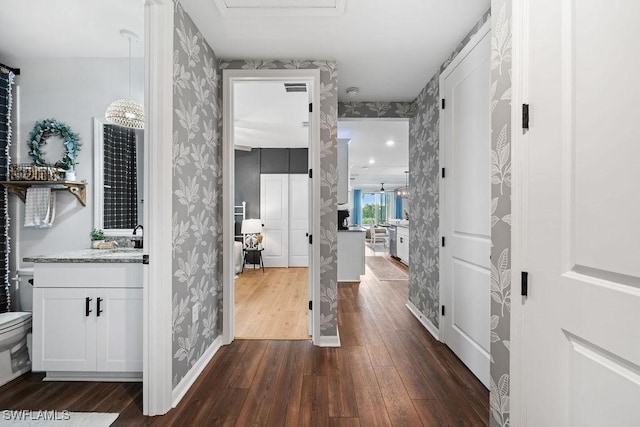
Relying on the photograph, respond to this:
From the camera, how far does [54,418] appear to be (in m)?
1.57

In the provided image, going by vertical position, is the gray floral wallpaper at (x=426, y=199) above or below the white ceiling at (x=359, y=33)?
below

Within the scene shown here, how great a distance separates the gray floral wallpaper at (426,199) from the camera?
266 centimetres

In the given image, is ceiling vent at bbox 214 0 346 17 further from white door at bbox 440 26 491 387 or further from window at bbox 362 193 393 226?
window at bbox 362 193 393 226

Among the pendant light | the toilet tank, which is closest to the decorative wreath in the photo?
the pendant light

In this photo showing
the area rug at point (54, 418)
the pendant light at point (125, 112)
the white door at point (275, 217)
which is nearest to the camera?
the area rug at point (54, 418)

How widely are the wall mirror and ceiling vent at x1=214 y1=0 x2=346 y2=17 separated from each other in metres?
1.41

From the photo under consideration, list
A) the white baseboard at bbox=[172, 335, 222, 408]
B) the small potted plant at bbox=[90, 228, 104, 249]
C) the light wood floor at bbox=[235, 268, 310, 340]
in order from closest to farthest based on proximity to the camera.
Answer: the white baseboard at bbox=[172, 335, 222, 408] < the small potted plant at bbox=[90, 228, 104, 249] < the light wood floor at bbox=[235, 268, 310, 340]

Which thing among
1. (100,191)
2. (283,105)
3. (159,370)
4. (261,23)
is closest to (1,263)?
(100,191)

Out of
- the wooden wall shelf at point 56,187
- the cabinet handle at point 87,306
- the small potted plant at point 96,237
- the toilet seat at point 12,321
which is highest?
the wooden wall shelf at point 56,187

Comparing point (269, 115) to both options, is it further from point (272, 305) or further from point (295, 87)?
point (272, 305)

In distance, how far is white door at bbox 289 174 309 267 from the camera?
5.98 m

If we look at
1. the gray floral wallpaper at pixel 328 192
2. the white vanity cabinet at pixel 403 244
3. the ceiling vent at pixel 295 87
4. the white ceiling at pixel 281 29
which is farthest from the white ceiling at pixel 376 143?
the white vanity cabinet at pixel 403 244

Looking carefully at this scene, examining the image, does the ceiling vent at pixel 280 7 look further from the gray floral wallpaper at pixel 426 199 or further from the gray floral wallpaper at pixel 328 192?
→ the gray floral wallpaper at pixel 426 199

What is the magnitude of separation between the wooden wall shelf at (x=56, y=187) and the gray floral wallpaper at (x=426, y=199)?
3.15 metres
